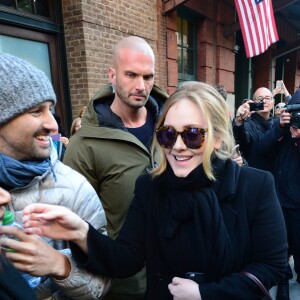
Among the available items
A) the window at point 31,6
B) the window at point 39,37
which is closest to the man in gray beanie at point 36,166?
the window at point 39,37

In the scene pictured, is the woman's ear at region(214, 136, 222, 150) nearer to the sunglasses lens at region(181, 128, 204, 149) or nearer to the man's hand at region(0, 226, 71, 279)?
the sunglasses lens at region(181, 128, 204, 149)

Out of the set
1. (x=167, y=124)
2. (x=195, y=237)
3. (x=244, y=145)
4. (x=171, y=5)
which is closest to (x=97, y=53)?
(x=171, y=5)

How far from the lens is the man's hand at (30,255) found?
953 millimetres

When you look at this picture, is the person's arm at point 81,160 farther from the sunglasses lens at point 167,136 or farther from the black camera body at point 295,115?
the black camera body at point 295,115

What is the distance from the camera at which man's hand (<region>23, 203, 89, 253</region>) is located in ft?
3.33

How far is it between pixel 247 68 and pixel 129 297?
1007 cm

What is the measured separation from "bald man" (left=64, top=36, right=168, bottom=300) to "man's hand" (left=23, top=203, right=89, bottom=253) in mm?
678

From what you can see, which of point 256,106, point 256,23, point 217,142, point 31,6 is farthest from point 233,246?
point 256,23

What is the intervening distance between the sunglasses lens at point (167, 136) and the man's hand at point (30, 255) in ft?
2.17

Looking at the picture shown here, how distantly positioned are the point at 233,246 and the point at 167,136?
57cm

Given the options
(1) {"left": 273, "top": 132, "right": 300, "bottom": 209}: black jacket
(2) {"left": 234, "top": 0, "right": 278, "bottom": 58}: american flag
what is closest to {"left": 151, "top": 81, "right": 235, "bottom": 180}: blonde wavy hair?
(1) {"left": 273, "top": 132, "right": 300, "bottom": 209}: black jacket

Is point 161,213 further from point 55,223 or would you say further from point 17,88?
point 17,88

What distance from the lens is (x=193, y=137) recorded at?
1297 millimetres

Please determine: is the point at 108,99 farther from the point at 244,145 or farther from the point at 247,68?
the point at 247,68
